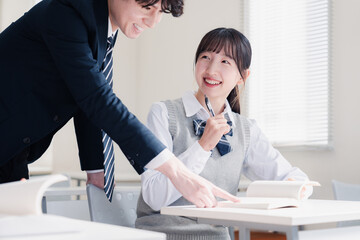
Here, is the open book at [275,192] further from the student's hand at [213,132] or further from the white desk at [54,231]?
the white desk at [54,231]

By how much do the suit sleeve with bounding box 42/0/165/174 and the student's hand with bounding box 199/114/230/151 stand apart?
423 millimetres

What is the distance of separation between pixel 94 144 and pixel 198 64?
510mm

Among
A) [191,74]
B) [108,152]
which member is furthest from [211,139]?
[191,74]

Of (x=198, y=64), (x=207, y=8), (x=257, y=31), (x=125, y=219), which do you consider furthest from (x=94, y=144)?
(x=207, y=8)

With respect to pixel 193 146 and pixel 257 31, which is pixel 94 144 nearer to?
pixel 193 146

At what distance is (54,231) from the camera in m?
0.64

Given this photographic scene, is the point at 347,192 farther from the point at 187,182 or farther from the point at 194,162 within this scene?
the point at 187,182

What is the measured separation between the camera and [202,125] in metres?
1.80

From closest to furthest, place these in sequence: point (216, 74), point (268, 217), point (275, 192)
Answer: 1. point (268, 217)
2. point (275, 192)
3. point (216, 74)

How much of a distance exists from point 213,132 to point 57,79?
51 centimetres

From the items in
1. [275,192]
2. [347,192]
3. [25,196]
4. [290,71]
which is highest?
[290,71]

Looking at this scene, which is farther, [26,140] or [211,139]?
[211,139]

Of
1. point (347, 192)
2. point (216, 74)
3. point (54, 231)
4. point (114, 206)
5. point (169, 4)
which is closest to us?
point (54, 231)

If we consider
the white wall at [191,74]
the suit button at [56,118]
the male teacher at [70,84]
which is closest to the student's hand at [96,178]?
the male teacher at [70,84]
